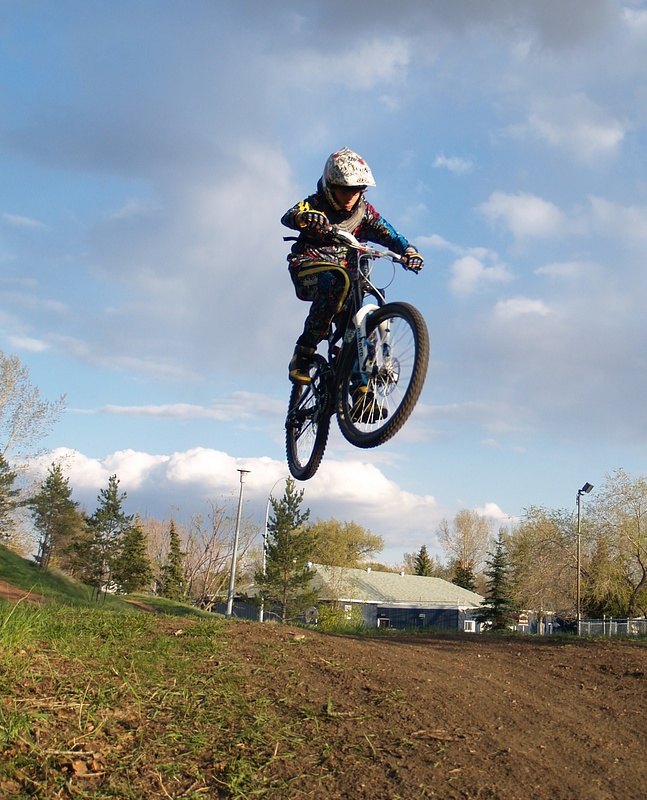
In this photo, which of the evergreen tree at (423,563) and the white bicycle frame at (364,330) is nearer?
the white bicycle frame at (364,330)

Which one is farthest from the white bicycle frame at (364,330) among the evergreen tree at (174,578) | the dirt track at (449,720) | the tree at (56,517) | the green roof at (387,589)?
the green roof at (387,589)

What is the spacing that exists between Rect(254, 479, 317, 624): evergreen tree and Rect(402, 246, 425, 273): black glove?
1168 inches

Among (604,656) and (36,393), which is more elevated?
(36,393)

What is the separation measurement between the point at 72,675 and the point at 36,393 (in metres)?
30.0

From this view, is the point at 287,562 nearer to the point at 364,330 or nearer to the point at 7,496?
the point at 7,496

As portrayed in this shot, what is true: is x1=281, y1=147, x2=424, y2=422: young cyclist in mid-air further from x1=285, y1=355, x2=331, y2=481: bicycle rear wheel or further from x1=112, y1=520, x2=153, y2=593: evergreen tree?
x1=112, y1=520, x2=153, y2=593: evergreen tree

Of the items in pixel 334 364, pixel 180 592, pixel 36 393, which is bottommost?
A: pixel 180 592

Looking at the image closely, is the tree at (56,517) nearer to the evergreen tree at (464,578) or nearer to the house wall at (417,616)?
the house wall at (417,616)

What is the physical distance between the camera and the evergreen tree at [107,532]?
4194 cm

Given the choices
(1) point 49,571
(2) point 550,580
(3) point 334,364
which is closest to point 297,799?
(3) point 334,364

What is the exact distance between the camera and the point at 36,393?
109 ft

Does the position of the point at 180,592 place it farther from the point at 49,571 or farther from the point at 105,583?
the point at 49,571

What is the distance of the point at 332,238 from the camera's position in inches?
240

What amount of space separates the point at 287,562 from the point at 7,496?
579 inches
